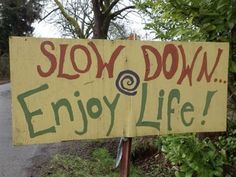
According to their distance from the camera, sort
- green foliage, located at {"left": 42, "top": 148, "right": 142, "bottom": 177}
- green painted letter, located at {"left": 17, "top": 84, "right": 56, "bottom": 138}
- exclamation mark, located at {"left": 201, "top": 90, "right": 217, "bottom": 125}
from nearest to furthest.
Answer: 1. green painted letter, located at {"left": 17, "top": 84, "right": 56, "bottom": 138}
2. exclamation mark, located at {"left": 201, "top": 90, "right": 217, "bottom": 125}
3. green foliage, located at {"left": 42, "top": 148, "right": 142, "bottom": 177}

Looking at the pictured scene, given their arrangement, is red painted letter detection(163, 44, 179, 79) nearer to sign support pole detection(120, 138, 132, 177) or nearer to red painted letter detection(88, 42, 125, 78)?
red painted letter detection(88, 42, 125, 78)

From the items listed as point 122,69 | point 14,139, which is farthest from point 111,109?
point 14,139

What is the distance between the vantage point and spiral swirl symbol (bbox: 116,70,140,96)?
270 centimetres

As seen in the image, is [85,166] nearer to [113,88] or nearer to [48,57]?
[113,88]

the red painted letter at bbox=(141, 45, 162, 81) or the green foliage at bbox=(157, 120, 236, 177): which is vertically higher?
the red painted letter at bbox=(141, 45, 162, 81)

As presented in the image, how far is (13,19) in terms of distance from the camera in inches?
1620

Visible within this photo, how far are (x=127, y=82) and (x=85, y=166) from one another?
113 inches

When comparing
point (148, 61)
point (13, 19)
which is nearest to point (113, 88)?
point (148, 61)

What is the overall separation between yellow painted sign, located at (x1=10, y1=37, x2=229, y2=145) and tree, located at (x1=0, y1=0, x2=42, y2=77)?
119 ft

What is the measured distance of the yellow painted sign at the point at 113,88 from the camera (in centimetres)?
251

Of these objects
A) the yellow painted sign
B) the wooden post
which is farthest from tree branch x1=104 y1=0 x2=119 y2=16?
the wooden post

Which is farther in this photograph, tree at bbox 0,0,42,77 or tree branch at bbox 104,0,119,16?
tree at bbox 0,0,42,77

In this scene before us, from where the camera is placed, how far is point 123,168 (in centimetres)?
281

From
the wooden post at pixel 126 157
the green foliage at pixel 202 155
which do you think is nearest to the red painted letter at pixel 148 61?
the wooden post at pixel 126 157
